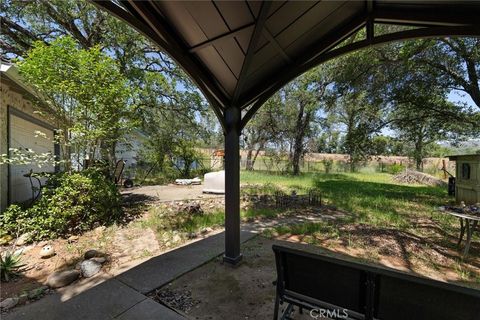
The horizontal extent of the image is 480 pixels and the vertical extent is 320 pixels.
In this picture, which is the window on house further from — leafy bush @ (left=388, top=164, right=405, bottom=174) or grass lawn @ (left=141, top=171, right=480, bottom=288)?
leafy bush @ (left=388, top=164, right=405, bottom=174)

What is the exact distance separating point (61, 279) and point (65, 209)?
1878 mm

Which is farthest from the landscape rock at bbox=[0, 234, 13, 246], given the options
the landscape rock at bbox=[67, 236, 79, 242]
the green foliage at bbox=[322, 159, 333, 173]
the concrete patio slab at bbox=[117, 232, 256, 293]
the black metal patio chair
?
the green foliage at bbox=[322, 159, 333, 173]

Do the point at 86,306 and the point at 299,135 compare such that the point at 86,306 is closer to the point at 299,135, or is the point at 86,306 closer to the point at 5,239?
the point at 5,239

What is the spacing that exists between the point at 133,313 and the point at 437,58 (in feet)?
36.9

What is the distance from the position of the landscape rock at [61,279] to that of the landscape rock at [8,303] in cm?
34

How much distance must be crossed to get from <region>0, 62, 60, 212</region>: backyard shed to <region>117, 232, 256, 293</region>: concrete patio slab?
3709mm

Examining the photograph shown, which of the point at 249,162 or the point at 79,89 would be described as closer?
the point at 79,89

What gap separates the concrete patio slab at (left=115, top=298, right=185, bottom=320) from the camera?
2.19 meters

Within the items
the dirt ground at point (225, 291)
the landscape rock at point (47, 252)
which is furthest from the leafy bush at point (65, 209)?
the dirt ground at point (225, 291)

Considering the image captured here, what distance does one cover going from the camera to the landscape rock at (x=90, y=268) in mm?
3129

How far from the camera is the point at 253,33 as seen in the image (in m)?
1.99

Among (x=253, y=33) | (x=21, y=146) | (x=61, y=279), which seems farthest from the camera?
(x=21, y=146)

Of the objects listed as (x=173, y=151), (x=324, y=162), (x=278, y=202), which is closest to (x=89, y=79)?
(x=278, y=202)

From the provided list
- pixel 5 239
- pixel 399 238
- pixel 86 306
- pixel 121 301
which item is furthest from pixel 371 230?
pixel 5 239
